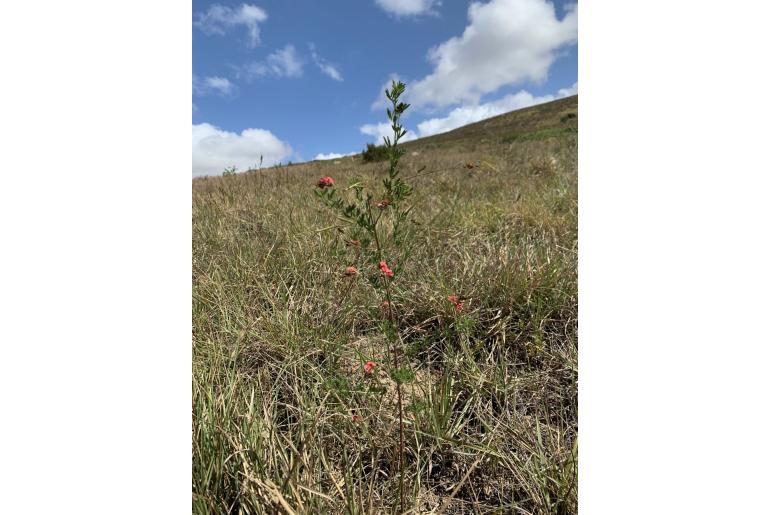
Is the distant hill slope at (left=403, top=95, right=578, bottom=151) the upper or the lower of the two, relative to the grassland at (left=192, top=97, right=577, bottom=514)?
upper

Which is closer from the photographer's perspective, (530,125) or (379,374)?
(379,374)

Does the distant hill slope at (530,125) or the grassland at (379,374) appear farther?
the distant hill slope at (530,125)

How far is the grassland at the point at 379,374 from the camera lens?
1.04 m

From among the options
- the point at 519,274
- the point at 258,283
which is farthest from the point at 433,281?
the point at 258,283

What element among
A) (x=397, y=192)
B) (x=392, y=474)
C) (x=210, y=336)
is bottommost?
(x=392, y=474)

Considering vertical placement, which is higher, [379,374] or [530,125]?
[530,125]

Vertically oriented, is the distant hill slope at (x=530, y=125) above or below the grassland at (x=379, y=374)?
above

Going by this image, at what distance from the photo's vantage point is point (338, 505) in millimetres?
963

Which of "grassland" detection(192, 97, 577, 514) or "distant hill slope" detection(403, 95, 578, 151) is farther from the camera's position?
"distant hill slope" detection(403, 95, 578, 151)

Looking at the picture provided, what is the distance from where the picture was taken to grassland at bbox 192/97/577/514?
104 centimetres

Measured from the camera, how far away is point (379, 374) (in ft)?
5.13
